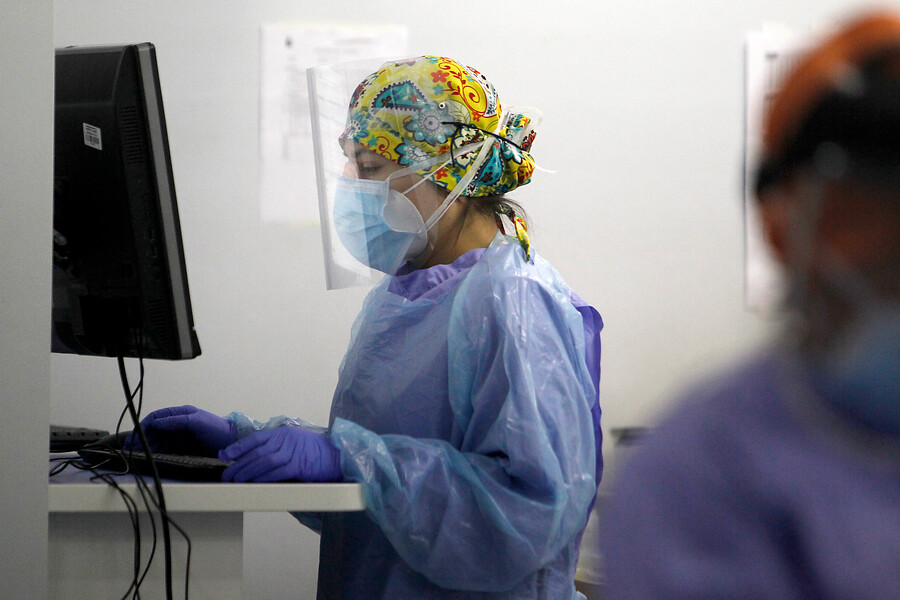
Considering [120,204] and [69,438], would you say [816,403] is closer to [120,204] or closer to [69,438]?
[120,204]

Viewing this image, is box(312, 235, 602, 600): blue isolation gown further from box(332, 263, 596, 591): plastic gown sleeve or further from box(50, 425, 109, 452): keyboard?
box(50, 425, 109, 452): keyboard

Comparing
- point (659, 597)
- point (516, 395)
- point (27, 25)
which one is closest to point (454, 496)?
point (516, 395)

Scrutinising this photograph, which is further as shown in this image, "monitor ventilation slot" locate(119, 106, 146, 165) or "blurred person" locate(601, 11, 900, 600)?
"monitor ventilation slot" locate(119, 106, 146, 165)

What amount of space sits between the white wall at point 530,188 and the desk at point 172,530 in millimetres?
1177

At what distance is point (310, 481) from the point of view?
3.00 ft

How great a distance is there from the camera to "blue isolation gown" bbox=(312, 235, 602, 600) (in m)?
0.96

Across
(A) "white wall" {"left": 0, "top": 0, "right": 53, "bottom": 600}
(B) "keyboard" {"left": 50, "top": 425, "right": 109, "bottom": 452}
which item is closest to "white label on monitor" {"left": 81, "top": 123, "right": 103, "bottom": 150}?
(A) "white wall" {"left": 0, "top": 0, "right": 53, "bottom": 600}

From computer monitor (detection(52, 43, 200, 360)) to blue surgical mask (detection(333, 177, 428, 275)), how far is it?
13.8 inches

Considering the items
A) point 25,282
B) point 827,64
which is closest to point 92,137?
point 25,282

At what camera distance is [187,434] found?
1.10 m

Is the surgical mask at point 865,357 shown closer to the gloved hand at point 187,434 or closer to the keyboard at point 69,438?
the gloved hand at point 187,434

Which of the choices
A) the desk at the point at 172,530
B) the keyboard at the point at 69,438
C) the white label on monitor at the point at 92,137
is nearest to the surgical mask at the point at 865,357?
the desk at the point at 172,530

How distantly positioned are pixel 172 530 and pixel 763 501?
2.23 feet

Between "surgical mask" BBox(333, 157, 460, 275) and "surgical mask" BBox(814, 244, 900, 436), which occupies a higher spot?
"surgical mask" BBox(333, 157, 460, 275)
